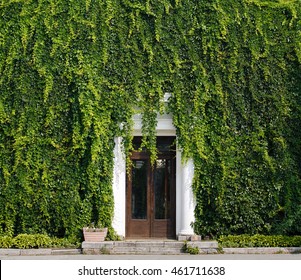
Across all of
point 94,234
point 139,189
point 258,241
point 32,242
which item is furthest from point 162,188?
point 32,242

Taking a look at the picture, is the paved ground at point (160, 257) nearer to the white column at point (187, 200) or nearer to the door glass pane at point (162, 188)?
the white column at point (187, 200)

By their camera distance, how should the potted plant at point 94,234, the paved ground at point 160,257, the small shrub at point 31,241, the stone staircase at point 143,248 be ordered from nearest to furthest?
the paved ground at point 160,257 < the stone staircase at point 143,248 < the small shrub at point 31,241 < the potted plant at point 94,234

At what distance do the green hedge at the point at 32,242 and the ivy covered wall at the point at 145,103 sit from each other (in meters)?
0.50

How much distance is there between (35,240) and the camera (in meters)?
17.8

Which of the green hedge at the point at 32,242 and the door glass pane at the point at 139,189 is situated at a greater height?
the door glass pane at the point at 139,189

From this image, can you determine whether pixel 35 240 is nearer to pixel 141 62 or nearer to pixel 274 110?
pixel 141 62

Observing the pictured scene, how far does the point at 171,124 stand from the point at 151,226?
2.99 meters

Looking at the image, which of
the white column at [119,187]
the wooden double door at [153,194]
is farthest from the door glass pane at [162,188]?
the white column at [119,187]

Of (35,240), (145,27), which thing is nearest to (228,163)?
(145,27)

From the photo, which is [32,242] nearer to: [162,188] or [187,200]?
[162,188]

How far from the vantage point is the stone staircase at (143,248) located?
17.4 metres

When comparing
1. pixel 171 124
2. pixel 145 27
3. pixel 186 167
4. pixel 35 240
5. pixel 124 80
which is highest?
pixel 145 27

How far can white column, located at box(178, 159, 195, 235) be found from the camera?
18.6 meters

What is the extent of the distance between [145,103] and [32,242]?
16.3ft
